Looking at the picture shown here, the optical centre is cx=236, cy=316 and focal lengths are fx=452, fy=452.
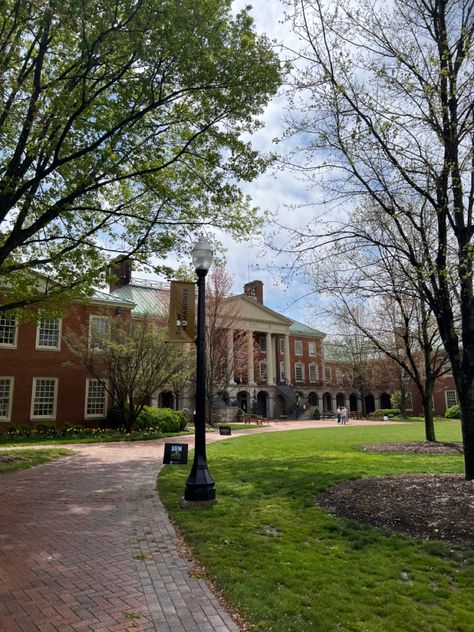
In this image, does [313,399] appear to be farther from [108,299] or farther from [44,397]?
[44,397]

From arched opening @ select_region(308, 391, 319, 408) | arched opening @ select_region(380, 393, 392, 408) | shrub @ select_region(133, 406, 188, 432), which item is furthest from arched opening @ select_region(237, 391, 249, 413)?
shrub @ select_region(133, 406, 188, 432)

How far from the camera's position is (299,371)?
2277 inches

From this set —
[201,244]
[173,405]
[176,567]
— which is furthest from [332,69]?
[173,405]

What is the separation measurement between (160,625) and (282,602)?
1061mm

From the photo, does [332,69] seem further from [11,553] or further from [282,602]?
[11,553]

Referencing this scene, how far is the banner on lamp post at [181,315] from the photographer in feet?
27.9

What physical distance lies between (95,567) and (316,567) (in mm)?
2349

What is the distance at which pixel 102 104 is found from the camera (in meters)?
9.66

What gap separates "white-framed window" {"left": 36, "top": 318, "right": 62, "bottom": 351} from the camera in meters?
25.5

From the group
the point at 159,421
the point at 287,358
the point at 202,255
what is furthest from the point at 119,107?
the point at 287,358

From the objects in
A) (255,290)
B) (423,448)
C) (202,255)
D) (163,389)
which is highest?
(255,290)

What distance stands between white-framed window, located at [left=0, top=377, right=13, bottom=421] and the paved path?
16408 mm

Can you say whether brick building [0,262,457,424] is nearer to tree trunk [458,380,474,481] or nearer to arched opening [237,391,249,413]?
arched opening [237,391,249,413]

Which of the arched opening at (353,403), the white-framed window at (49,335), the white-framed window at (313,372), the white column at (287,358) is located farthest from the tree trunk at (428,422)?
the arched opening at (353,403)
